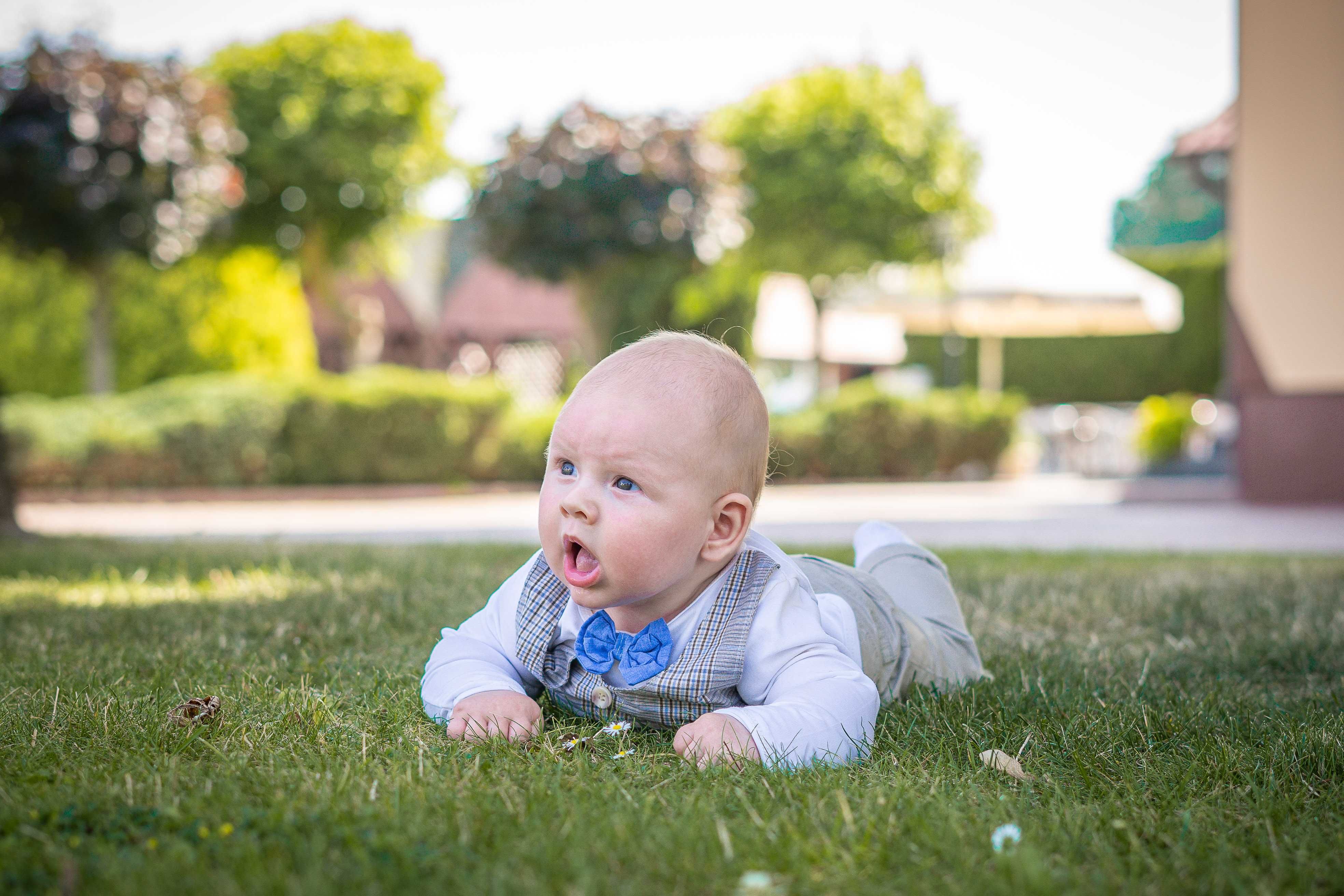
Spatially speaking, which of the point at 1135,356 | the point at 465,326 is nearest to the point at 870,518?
the point at 465,326

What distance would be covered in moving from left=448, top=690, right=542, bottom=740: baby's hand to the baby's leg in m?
0.84

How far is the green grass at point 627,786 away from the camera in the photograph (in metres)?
1.22

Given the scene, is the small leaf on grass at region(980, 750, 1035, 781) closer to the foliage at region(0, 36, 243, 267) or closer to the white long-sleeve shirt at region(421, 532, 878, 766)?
the white long-sleeve shirt at region(421, 532, 878, 766)

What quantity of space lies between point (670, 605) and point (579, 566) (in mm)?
214

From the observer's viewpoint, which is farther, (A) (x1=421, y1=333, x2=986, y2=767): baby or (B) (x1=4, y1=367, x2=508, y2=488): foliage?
(B) (x1=4, y1=367, x2=508, y2=488): foliage

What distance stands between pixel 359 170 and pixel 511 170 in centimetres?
487

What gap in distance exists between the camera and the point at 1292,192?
890 cm

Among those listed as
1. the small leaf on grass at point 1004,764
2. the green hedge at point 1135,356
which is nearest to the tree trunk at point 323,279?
the green hedge at point 1135,356

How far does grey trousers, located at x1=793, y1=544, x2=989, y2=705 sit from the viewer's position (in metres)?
2.12

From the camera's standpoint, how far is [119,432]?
38.3ft

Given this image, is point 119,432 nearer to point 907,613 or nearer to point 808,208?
point 808,208

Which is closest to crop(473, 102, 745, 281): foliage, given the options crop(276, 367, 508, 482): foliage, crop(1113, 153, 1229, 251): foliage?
crop(276, 367, 508, 482): foliage

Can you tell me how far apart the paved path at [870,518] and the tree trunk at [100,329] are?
12.1ft

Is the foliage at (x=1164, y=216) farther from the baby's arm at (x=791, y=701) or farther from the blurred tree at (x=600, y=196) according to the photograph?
the baby's arm at (x=791, y=701)
